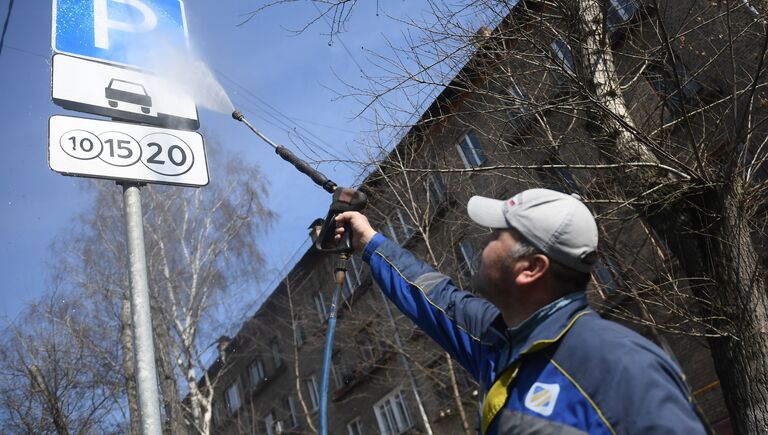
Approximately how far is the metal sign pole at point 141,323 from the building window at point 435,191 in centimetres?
1092

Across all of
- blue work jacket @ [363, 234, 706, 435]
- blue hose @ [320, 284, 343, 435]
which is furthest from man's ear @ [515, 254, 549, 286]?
blue hose @ [320, 284, 343, 435]

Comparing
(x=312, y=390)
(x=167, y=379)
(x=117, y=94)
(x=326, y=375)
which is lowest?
(x=326, y=375)

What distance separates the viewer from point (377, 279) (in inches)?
105

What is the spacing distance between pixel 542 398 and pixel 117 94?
9.19 feet

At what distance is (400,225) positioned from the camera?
14836 mm

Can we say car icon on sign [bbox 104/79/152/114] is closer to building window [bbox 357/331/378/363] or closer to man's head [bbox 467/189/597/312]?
man's head [bbox 467/189/597/312]

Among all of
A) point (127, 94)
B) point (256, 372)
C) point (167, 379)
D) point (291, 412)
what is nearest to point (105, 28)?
point (127, 94)

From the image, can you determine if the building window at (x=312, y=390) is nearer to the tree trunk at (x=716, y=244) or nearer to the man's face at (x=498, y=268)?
the tree trunk at (x=716, y=244)

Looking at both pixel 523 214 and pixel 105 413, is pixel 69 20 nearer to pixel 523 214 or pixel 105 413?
pixel 523 214

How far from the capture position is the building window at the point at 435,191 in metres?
14.4

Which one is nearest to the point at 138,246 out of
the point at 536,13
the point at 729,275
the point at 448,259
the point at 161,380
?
the point at 729,275

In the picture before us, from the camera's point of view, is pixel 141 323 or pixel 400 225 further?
pixel 400 225

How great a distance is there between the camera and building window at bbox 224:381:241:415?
32484 mm

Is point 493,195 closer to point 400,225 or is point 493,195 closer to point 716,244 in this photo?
point 400,225
